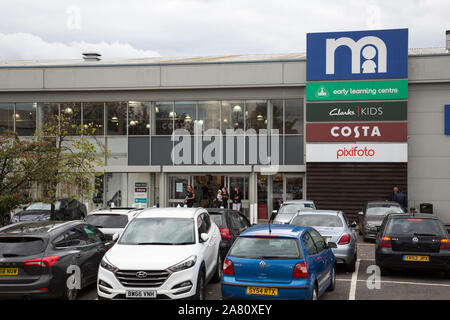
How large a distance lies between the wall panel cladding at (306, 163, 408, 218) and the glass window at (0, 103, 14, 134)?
53.1ft

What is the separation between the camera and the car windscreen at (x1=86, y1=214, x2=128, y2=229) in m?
13.4

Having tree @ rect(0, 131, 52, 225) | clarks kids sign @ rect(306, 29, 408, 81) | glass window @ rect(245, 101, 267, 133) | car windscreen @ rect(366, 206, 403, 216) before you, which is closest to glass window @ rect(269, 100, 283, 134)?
glass window @ rect(245, 101, 267, 133)

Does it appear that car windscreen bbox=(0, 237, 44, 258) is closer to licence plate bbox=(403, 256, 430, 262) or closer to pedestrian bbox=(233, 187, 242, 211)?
licence plate bbox=(403, 256, 430, 262)

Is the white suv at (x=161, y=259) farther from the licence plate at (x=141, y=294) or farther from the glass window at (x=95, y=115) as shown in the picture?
the glass window at (x=95, y=115)

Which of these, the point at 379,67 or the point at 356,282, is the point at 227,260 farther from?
the point at 379,67

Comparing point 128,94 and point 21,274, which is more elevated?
point 128,94

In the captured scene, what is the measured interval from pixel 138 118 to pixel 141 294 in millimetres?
19723

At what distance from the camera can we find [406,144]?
79.7 ft

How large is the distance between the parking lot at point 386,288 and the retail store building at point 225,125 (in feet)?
41.6

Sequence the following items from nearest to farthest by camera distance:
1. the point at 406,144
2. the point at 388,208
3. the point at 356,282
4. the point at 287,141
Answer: the point at 356,282 < the point at 388,208 < the point at 406,144 < the point at 287,141

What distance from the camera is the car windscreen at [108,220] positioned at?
13420 mm

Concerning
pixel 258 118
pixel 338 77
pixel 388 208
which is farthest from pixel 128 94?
pixel 388 208

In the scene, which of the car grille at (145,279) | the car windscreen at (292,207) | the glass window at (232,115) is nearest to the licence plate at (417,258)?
the car grille at (145,279)
